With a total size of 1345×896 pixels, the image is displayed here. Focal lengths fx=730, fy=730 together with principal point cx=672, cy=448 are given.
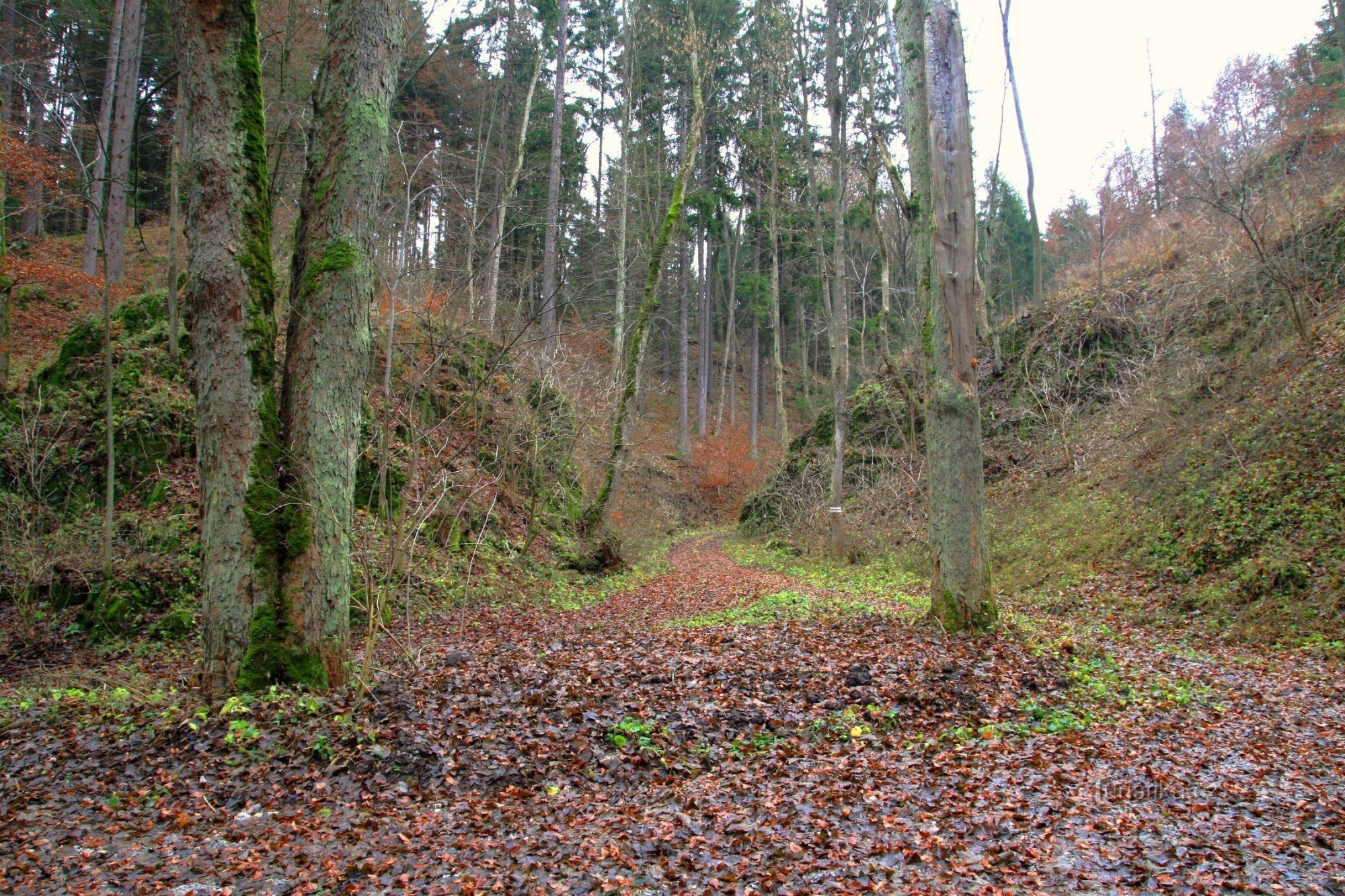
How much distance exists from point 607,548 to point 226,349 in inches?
431

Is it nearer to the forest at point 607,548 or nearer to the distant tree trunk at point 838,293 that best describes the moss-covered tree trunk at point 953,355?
the forest at point 607,548

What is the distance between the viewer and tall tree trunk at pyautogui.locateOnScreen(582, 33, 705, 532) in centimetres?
1706

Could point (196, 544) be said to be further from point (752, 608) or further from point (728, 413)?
point (728, 413)

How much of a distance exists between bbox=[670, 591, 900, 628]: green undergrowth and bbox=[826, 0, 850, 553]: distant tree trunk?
593 cm

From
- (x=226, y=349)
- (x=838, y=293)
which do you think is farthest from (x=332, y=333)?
(x=838, y=293)

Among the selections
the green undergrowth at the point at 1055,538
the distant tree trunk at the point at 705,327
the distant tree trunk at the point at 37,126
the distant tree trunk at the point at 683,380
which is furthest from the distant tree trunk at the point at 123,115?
the distant tree trunk at the point at 705,327

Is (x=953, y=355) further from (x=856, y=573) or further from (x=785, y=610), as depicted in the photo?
(x=856, y=573)

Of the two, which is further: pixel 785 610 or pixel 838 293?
pixel 838 293

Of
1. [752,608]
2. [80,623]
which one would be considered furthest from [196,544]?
[752,608]

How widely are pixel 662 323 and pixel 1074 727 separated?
123 ft

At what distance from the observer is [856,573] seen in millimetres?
15234

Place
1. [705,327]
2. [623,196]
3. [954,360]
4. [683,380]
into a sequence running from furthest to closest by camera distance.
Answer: [705,327] < [683,380] < [623,196] < [954,360]

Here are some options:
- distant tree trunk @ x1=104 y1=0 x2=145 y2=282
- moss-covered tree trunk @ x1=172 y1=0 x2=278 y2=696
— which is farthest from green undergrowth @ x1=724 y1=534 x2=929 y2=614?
distant tree trunk @ x1=104 y1=0 x2=145 y2=282

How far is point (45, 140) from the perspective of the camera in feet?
57.3
